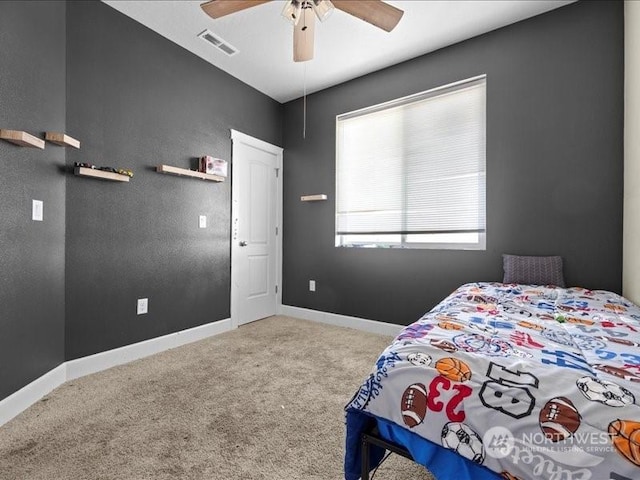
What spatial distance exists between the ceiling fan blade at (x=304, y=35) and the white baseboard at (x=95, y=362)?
2.66 m

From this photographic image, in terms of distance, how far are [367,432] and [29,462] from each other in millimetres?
1558

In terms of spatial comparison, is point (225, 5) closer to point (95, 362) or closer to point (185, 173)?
point (185, 173)

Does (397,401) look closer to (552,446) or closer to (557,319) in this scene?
(552,446)

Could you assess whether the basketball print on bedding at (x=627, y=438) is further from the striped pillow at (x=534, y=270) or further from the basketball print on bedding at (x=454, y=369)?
the striped pillow at (x=534, y=270)

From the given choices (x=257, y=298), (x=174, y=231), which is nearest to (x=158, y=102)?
(x=174, y=231)

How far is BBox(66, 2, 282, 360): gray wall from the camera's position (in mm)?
2291

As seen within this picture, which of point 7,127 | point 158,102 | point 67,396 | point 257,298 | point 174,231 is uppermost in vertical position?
point 158,102

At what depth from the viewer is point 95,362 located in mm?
2342

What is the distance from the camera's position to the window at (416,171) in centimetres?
286

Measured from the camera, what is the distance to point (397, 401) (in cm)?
95

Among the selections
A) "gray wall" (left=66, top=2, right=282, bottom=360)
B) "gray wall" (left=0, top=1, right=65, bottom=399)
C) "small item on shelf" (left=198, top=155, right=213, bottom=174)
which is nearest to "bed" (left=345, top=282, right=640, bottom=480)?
"gray wall" (left=0, top=1, right=65, bottom=399)

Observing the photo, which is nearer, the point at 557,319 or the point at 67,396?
the point at 557,319

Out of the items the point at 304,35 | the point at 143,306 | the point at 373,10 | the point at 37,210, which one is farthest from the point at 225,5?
the point at 143,306

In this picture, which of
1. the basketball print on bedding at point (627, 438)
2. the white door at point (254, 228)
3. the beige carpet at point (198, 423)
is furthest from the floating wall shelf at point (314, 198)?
the basketball print on bedding at point (627, 438)
